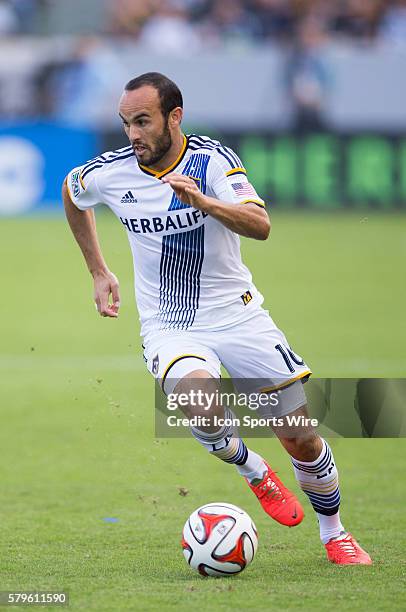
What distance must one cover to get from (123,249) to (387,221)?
5.48 m

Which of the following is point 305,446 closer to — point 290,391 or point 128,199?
point 290,391

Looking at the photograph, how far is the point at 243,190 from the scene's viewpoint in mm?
5676

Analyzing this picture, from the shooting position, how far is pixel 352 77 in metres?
23.9

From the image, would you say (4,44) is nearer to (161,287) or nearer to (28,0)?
(28,0)

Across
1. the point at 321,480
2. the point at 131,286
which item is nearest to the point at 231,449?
the point at 321,480

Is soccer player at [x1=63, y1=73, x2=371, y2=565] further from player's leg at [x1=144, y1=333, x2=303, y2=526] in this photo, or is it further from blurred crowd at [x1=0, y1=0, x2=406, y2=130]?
blurred crowd at [x1=0, y1=0, x2=406, y2=130]

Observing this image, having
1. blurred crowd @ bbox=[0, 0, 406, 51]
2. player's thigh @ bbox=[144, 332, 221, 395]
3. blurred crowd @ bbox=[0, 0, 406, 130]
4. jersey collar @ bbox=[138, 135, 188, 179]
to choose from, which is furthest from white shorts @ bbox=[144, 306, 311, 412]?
blurred crowd @ bbox=[0, 0, 406, 51]

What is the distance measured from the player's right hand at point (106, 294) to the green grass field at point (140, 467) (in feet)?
3.88

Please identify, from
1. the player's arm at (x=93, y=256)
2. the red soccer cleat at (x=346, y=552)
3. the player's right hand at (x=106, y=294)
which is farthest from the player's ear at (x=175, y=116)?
the red soccer cleat at (x=346, y=552)

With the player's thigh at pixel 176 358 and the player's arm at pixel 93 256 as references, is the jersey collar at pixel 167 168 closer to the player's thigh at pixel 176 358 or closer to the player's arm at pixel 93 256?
the player's arm at pixel 93 256

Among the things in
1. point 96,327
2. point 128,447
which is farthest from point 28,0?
point 128,447

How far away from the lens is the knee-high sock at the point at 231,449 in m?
5.84

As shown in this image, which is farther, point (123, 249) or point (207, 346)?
point (123, 249)

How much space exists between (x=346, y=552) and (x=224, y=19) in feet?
67.5
